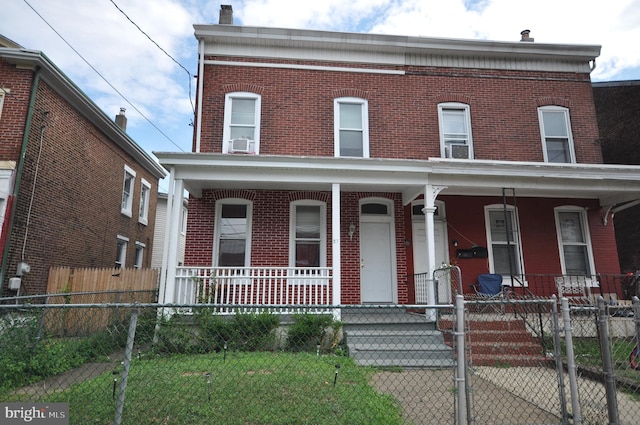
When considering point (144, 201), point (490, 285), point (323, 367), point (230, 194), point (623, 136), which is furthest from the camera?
point (144, 201)

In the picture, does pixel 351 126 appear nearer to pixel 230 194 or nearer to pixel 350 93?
pixel 350 93

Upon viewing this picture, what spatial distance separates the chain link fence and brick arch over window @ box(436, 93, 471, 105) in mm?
5858

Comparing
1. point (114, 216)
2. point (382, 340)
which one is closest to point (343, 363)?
point (382, 340)

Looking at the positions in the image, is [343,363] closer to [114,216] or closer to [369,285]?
[369,285]

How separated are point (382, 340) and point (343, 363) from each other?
1.24 metres

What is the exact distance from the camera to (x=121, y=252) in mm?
15188

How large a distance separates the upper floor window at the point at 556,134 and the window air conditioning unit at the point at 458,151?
2.33 metres

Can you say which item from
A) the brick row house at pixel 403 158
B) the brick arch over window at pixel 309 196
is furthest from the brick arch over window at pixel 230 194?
the brick arch over window at pixel 309 196

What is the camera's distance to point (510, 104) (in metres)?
10.9

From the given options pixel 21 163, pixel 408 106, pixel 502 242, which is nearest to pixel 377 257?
pixel 502 242

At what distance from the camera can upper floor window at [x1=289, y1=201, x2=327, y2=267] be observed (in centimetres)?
962

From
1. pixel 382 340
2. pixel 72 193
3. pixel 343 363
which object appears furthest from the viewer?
pixel 72 193

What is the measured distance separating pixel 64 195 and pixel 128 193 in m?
4.78

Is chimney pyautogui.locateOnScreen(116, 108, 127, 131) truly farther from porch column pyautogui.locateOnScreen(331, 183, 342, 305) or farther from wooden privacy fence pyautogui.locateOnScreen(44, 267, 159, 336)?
porch column pyautogui.locateOnScreen(331, 183, 342, 305)
